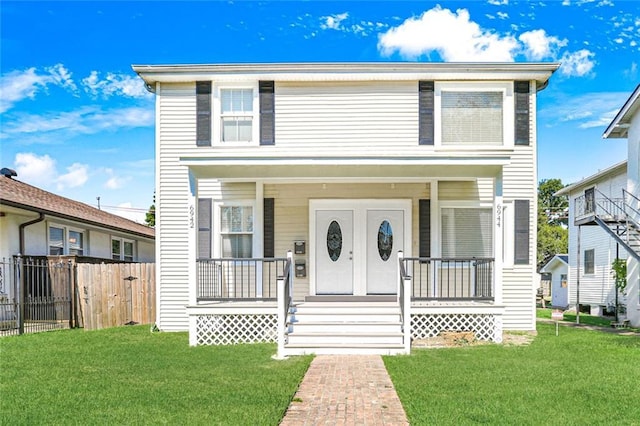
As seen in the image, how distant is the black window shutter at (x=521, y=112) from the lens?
11.7 metres

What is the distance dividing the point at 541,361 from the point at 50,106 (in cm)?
2570

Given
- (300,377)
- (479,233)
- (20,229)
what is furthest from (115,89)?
(300,377)

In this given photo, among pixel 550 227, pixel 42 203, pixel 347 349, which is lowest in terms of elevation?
pixel 347 349

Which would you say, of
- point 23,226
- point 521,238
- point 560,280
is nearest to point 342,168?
point 521,238

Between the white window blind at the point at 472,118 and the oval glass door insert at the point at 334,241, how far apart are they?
3.13 m

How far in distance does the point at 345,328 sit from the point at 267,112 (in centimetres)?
525

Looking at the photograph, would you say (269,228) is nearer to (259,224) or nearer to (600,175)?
(259,224)

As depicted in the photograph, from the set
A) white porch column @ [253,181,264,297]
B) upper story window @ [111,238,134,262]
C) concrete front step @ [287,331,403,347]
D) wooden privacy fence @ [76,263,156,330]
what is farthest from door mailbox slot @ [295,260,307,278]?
upper story window @ [111,238,134,262]

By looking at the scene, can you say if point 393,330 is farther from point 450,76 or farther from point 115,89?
point 115,89

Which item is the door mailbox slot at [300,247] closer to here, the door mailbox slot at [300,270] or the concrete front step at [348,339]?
the door mailbox slot at [300,270]

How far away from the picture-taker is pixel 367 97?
11945 millimetres

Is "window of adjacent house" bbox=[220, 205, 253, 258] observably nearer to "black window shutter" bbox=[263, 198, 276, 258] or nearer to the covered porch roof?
"black window shutter" bbox=[263, 198, 276, 258]

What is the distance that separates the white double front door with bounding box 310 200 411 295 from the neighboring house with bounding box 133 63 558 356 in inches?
0.9

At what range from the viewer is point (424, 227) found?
37.9 feet
